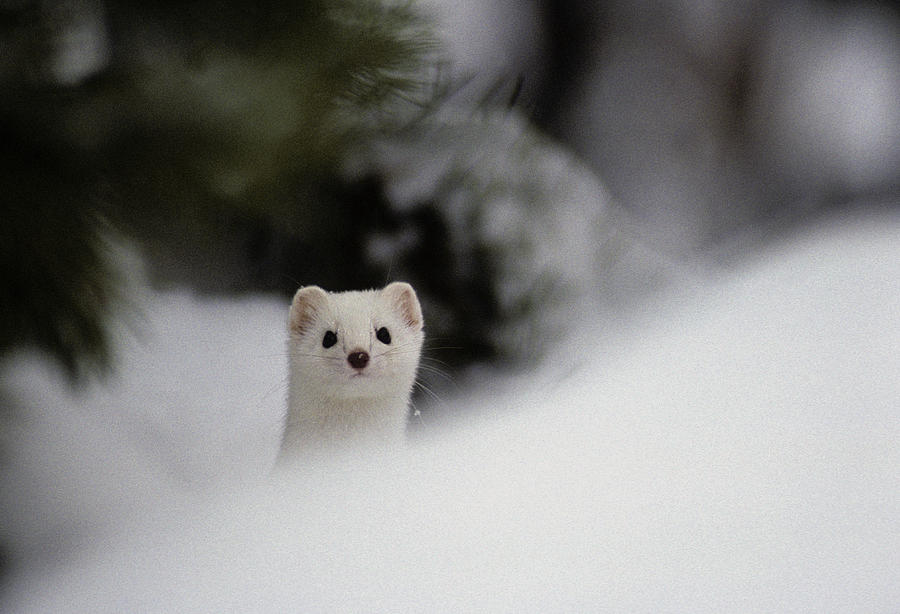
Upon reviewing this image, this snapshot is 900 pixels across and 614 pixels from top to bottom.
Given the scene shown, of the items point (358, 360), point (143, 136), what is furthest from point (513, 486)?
point (143, 136)

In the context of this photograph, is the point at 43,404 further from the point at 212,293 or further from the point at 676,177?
the point at 676,177

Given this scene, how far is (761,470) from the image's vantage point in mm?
393

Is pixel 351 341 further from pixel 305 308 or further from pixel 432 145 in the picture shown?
pixel 432 145

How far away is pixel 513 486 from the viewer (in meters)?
0.39

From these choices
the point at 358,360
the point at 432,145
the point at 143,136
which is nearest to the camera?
the point at 143,136

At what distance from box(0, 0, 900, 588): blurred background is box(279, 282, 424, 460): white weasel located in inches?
2.3

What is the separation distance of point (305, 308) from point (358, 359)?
4 cm

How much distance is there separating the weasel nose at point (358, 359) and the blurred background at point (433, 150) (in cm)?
8

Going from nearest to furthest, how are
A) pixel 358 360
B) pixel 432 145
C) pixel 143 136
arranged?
pixel 143 136
pixel 358 360
pixel 432 145

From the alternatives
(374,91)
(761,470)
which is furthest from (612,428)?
(374,91)

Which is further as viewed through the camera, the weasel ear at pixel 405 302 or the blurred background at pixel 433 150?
the weasel ear at pixel 405 302

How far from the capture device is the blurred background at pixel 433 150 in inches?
11.7

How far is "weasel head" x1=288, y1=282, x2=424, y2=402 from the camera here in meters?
0.41

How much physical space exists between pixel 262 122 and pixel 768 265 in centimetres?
45
